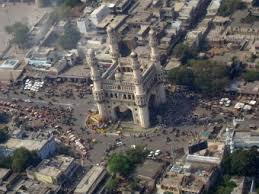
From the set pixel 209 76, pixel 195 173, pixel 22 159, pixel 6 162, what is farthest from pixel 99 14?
pixel 195 173

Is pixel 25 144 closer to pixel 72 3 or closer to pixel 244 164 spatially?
pixel 244 164

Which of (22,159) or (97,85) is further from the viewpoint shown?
(97,85)

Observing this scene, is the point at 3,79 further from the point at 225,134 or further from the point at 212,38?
the point at 225,134

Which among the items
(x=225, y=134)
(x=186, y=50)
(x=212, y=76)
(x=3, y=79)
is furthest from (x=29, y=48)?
(x=225, y=134)

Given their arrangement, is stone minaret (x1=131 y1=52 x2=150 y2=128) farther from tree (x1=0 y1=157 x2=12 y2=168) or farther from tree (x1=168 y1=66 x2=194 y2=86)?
tree (x1=0 y1=157 x2=12 y2=168)

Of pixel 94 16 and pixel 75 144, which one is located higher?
pixel 94 16

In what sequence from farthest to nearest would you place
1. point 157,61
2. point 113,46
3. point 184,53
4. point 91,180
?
point 184,53 < point 113,46 < point 157,61 < point 91,180

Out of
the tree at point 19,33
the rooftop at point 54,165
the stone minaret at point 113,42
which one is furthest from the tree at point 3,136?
the tree at point 19,33
